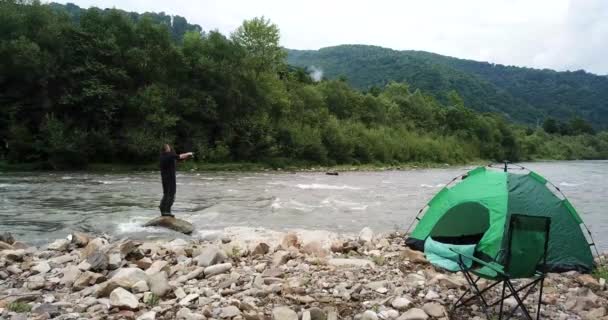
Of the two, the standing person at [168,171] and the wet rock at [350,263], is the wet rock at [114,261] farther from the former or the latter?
the standing person at [168,171]

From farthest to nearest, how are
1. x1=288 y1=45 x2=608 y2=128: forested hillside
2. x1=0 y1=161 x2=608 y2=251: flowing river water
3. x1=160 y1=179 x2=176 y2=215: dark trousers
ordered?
1. x1=288 y1=45 x2=608 y2=128: forested hillside
2. x1=0 y1=161 x2=608 y2=251: flowing river water
3. x1=160 y1=179 x2=176 y2=215: dark trousers

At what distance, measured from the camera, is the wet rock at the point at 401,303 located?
5082 mm

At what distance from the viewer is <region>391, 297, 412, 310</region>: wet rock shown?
16.7 feet

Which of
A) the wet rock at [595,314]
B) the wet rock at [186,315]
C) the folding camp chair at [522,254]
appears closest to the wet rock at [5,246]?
the wet rock at [186,315]

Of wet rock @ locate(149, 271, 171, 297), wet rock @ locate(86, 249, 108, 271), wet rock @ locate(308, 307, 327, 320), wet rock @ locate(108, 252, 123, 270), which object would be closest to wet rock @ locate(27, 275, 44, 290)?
wet rock @ locate(86, 249, 108, 271)

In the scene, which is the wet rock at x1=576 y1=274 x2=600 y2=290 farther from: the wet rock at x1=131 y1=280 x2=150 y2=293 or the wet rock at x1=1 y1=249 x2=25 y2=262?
the wet rock at x1=1 y1=249 x2=25 y2=262

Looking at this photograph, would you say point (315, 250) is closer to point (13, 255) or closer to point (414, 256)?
point (414, 256)

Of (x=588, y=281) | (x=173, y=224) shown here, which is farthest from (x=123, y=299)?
(x=588, y=281)

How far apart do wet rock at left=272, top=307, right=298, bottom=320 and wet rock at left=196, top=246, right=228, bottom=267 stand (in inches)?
87.9

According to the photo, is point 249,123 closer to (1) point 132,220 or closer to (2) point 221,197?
(2) point 221,197

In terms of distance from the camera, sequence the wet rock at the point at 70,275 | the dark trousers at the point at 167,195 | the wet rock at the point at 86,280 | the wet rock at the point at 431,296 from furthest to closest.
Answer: the dark trousers at the point at 167,195 → the wet rock at the point at 70,275 → the wet rock at the point at 86,280 → the wet rock at the point at 431,296

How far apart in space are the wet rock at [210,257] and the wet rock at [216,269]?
32cm

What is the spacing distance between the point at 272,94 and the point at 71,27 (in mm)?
20183

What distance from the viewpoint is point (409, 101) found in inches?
Answer: 3046
